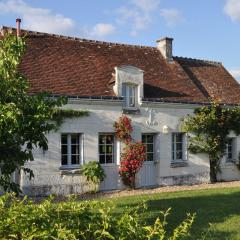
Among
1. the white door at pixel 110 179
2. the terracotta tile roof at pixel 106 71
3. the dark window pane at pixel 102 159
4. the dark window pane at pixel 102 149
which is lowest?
the white door at pixel 110 179

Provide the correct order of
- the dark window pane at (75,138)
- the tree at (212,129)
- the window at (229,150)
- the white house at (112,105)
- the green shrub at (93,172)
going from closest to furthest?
the green shrub at (93,172) < the white house at (112,105) < the dark window pane at (75,138) < the tree at (212,129) < the window at (229,150)

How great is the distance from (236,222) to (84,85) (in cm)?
926

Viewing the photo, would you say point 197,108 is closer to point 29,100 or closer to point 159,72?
point 159,72

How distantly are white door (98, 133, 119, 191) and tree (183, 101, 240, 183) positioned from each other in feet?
12.2

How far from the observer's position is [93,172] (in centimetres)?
1653

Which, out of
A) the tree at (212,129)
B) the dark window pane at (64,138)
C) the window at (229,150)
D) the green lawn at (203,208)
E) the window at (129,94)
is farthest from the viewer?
the window at (229,150)

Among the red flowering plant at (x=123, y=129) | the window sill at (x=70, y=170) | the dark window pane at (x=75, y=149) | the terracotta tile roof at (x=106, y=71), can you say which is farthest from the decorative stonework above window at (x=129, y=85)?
the window sill at (x=70, y=170)

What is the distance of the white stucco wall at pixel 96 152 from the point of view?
53.0 feet

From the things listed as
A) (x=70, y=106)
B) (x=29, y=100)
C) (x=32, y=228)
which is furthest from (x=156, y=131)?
(x=32, y=228)

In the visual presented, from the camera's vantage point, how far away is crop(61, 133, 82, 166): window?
55.3ft

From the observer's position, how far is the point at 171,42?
74.5 feet

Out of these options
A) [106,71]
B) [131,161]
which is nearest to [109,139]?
[131,161]

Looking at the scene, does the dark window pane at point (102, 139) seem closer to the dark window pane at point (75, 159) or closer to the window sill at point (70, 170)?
the dark window pane at point (75, 159)

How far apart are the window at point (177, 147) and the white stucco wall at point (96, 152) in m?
0.35
